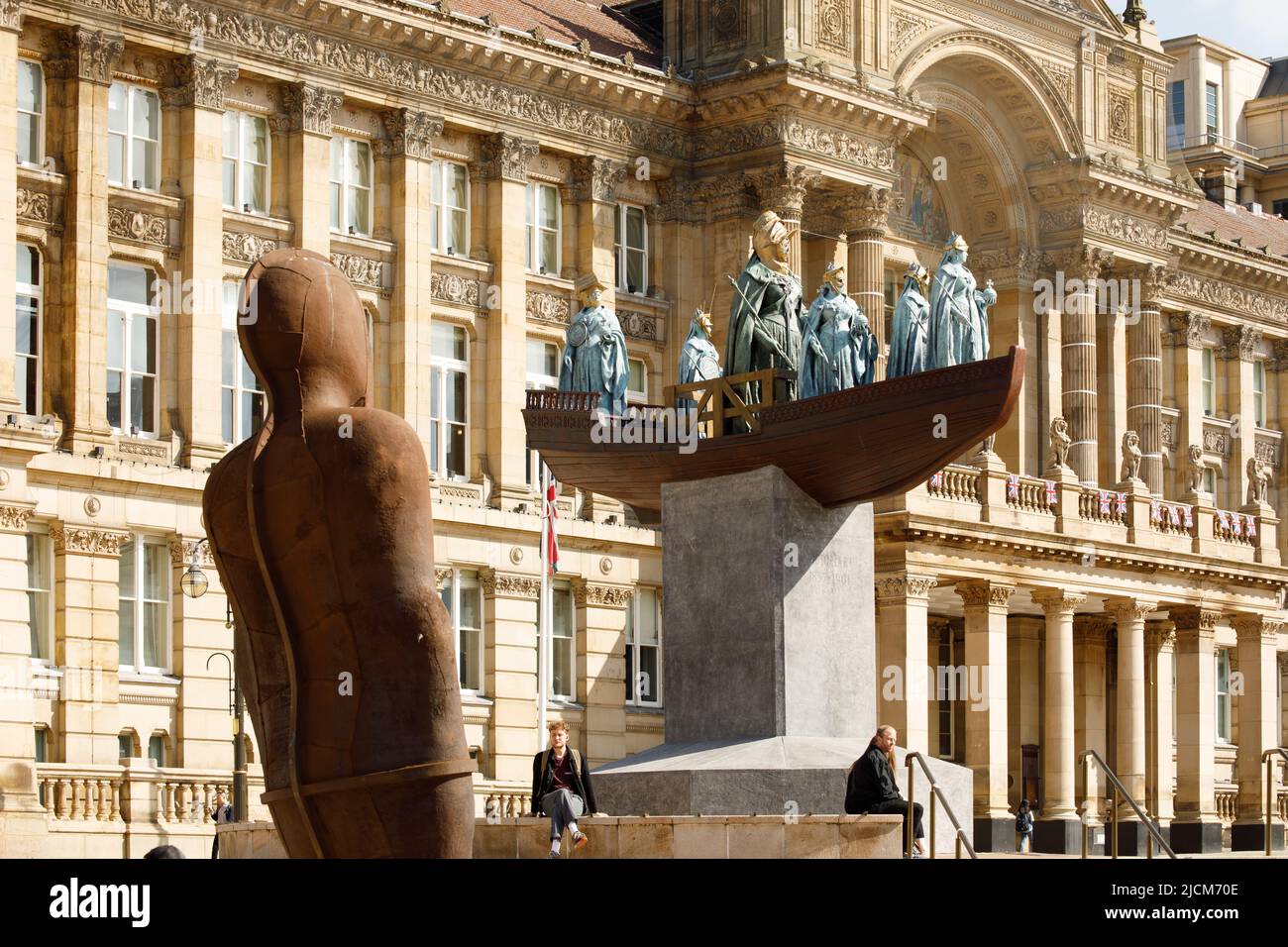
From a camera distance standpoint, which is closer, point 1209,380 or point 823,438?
point 823,438

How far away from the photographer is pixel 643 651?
5362cm

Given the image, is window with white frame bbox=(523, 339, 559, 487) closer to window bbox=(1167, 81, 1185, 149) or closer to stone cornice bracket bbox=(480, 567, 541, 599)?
stone cornice bracket bbox=(480, 567, 541, 599)

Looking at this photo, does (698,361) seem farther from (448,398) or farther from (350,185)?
(448,398)

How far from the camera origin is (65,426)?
144ft

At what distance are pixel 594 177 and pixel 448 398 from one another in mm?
6146

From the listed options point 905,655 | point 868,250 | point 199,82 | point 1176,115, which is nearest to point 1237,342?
point 868,250

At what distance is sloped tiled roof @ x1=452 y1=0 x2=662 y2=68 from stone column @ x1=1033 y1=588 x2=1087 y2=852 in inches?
586

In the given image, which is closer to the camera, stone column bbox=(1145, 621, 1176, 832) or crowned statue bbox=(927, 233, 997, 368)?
crowned statue bbox=(927, 233, 997, 368)

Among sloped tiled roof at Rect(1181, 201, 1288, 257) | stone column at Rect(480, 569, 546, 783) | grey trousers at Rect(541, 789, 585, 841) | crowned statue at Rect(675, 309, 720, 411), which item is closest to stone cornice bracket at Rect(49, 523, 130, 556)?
stone column at Rect(480, 569, 546, 783)

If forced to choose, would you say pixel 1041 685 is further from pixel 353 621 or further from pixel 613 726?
pixel 353 621

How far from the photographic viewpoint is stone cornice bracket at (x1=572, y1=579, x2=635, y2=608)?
52281 mm

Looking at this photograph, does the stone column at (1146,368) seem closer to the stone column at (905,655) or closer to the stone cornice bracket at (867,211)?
the stone cornice bracket at (867,211)

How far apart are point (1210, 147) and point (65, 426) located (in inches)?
2111
